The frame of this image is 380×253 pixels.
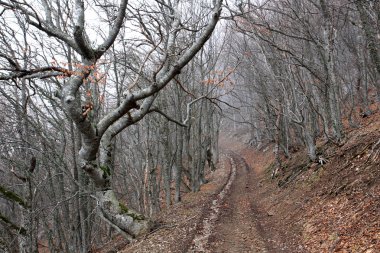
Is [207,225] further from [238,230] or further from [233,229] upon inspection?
[238,230]

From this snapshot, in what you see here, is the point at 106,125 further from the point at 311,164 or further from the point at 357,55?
the point at 357,55

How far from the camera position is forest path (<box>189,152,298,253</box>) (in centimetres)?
734

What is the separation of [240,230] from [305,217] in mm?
1983

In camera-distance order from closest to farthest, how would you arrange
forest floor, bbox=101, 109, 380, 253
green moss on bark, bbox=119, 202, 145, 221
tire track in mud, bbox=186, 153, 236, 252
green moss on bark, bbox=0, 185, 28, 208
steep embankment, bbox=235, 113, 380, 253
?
steep embankment, bbox=235, 113, 380, 253
forest floor, bbox=101, 109, 380, 253
tire track in mud, bbox=186, 153, 236, 252
green moss on bark, bbox=119, 202, 145, 221
green moss on bark, bbox=0, 185, 28, 208

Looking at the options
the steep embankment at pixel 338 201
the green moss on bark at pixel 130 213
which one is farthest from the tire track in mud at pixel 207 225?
the steep embankment at pixel 338 201

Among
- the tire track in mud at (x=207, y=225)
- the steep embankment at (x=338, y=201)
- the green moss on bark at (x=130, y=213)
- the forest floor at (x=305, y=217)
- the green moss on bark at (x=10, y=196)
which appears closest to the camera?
the steep embankment at (x=338, y=201)

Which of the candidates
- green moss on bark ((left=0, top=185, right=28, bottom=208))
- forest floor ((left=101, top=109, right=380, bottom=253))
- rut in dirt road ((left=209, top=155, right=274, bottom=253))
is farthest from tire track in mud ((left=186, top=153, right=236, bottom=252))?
green moss on bark ((left=0, top=185, right=28, bottom=208))

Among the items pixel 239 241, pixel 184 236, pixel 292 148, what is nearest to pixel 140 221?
pixel 184 236

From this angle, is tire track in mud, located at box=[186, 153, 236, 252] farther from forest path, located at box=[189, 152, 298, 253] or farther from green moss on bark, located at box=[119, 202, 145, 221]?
green moss on bark, located at box=[119, 202, 145, 221]

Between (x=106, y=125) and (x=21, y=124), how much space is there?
5.00 meters

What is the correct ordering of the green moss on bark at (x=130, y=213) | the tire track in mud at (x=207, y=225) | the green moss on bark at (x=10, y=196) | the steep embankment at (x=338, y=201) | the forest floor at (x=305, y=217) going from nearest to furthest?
the steep embankment at (x=338, y=201) → the forest floor at (x=305, y=217) → the tire track in mud at (x=207, y=225) → the green moss on bark at (x=130, y=213) → the green moss on bark at (x=10, y=196)

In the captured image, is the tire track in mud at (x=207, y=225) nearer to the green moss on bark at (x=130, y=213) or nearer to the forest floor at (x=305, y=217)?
the forest floor at (x=305, y=217)

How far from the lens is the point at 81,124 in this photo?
606cm

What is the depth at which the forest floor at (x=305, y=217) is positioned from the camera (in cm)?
639
